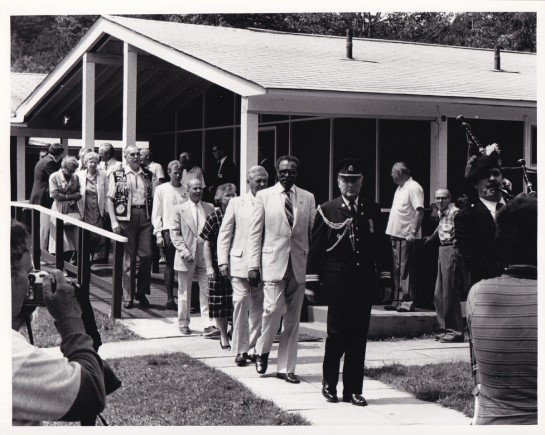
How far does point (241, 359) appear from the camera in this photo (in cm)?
779

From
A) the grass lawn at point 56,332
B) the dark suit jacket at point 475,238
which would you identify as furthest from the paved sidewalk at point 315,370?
the dark suit jacket at point 475,238

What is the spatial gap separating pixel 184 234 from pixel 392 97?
8.36 ft

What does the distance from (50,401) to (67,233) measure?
766cm

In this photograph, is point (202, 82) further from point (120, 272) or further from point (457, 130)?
point (120, 272)

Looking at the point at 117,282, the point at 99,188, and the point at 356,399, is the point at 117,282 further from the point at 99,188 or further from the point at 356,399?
the point at 356,399

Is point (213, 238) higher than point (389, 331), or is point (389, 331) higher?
point (213, 238)

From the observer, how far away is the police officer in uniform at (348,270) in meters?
6.71

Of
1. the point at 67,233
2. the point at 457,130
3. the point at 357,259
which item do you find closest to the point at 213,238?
the point at 357,259

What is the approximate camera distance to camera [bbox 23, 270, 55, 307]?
10.8ft

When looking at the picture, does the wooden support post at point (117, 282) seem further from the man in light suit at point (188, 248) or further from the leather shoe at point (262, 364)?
the leather shoe at point (262, 364)

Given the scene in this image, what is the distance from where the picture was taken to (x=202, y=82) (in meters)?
15.2

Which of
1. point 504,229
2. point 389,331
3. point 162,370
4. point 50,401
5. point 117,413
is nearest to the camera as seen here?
point 50,401

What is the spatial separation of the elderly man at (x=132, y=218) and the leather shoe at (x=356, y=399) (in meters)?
3.77

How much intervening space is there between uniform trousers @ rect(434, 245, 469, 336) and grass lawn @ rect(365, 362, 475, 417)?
3.80ft
